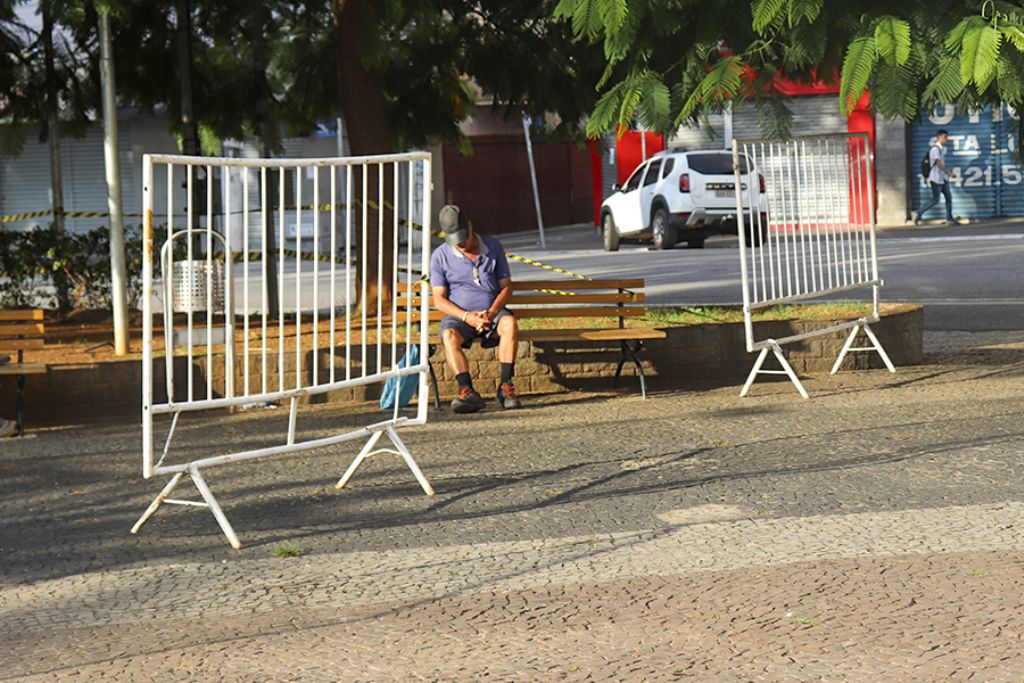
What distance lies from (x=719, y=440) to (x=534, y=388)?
2551mm

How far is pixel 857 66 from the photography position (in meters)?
8.55

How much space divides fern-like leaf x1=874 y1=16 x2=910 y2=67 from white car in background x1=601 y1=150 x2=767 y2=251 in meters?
18.4

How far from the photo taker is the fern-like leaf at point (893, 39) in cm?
843

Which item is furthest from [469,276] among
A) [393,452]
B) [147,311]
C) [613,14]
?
[147,311]

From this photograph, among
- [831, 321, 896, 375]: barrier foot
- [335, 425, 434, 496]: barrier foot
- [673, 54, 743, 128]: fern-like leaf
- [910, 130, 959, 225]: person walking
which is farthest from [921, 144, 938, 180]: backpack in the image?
[335, 425, 434, 496]: barrier foot

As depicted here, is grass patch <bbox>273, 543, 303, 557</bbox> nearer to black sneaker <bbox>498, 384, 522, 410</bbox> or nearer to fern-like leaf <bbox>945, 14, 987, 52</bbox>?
black sneaker <bbox>498, 384, 522, 410</bbox>

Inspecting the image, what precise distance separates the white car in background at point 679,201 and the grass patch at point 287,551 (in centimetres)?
2072

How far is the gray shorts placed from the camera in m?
10.9

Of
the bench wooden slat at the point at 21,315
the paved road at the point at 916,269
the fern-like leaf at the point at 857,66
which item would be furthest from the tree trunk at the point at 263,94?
the fern-like leaf at the point at 857,66

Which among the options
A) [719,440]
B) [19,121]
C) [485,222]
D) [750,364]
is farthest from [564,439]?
[485,222]

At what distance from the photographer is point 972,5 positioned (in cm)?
846

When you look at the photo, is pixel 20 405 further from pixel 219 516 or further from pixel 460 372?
pixel 219 516

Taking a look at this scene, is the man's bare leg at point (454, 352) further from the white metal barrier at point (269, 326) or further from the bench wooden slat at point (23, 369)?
the bench wooden slat at point (23, 369)

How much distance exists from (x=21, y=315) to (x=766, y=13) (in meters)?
5.17
